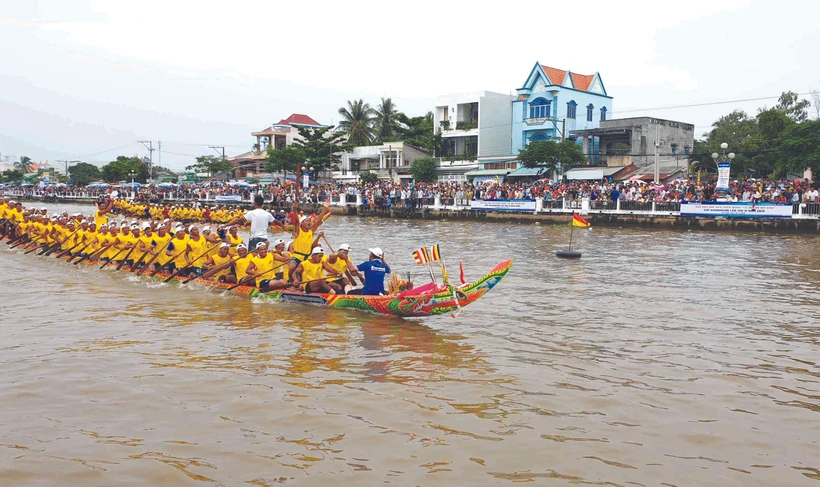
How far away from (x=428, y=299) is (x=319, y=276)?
2.96 m

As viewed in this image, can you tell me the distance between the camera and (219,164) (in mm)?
79688

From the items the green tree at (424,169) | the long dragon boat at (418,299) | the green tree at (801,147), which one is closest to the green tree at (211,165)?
the green tree at (424,169)

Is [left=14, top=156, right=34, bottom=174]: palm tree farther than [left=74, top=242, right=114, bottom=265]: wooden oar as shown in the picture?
Yes

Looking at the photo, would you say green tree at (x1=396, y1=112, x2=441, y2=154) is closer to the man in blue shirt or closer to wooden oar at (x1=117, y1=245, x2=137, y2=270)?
wooden oar at (x1=117, y1=245, x2=137, y2=270)

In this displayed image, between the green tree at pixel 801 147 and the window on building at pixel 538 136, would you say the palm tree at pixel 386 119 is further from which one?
the green tree at pixel 801 147

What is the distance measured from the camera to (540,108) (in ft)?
171

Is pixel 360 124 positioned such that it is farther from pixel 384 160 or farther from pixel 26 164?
pixel 26 164

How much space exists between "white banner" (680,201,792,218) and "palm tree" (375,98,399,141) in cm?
4012

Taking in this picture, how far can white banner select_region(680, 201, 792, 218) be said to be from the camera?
27438mm

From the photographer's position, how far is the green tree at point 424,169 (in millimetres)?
55438

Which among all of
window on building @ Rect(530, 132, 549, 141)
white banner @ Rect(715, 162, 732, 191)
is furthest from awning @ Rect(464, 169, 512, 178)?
white banner @ Rect(715, 162, 732, 191)

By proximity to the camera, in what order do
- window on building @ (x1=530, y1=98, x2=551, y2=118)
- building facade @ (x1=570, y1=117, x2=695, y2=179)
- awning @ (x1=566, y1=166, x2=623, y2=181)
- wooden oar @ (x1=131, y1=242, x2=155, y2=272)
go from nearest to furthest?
wooden oar @ (x1=131, y1=242, x2=155, y2=272) → awning @ (x1=566, y1=166, x2=623, y2=181) → building facade @ (x1=570, y1=117, x2=695, y2=179) → window on building @ (x1=530, y1=98, x2=551, y2=118)

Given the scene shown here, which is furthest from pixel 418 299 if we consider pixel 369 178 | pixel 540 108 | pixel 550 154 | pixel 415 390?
pixel 369 178

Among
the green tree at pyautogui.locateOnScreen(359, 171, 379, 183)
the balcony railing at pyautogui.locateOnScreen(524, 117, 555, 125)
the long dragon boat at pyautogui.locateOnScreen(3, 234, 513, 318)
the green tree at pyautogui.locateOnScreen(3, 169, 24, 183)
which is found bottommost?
the long dragon boat at pyautogui.locateOnScreen(3, 234, 513, 318)
